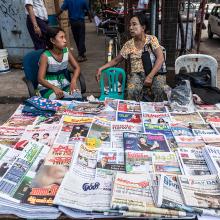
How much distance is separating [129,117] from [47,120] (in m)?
0.59

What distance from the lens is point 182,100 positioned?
2256mm

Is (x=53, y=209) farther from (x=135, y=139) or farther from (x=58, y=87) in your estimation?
(x=58, y=87)

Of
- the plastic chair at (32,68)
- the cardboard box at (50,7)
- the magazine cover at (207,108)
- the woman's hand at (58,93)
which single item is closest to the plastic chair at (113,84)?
the plastic chair at (32,68)

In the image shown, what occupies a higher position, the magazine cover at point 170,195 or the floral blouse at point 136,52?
the floral blouse at point 136,52

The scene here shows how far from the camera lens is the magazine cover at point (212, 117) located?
202 centimetres

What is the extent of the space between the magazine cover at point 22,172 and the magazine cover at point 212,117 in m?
1.13

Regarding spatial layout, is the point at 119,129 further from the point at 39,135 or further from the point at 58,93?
the point at 58,93

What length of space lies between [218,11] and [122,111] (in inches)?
359

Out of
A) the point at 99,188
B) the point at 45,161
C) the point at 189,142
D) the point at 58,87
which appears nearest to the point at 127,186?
the point at 99,188

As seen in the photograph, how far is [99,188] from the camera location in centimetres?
134

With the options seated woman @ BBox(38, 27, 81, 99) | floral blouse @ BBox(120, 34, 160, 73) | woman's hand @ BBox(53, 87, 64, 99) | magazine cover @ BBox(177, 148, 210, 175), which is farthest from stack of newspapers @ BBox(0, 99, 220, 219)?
floral blouse @ BBox(120, 34, 160, 73)

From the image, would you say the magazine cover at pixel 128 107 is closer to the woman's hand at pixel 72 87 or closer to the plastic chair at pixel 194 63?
the woman's hand at pixel 72 87

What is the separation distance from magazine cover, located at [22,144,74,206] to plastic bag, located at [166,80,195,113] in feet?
3.12

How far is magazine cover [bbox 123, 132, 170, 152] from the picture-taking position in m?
1.69
